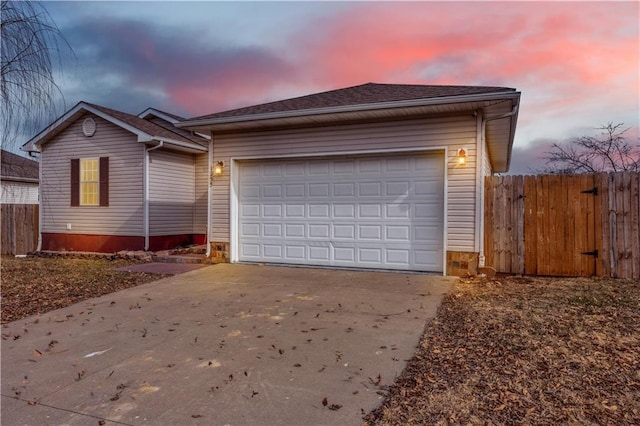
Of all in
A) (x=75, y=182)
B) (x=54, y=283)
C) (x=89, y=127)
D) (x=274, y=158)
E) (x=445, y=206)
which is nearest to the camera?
(x=54, y=283)

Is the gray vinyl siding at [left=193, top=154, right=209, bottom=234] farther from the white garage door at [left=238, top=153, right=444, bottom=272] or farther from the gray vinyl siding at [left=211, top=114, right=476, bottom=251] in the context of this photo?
the white garage door at [left=238, top=153, right=444, bottom=272]

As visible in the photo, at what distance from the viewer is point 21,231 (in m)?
12.9

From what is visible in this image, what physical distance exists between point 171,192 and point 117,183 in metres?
1.45

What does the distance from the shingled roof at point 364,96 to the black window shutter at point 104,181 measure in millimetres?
4605

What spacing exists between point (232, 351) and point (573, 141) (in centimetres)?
1533

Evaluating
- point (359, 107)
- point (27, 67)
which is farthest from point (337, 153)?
point (27, 67)

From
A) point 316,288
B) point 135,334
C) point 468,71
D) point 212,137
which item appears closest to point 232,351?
point 135,334

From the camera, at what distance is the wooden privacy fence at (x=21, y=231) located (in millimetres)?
12898

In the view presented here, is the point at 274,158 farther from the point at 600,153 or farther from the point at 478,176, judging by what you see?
the point at 600,153

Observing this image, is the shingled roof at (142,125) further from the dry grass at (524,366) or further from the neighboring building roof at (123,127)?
the dry grass at (524,366)

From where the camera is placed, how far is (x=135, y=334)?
173 inches

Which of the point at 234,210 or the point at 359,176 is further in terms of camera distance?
the point at 234,210

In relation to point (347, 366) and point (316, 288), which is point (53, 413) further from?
point (316, 288)

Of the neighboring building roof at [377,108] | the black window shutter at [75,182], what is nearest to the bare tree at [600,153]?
the neighboring building roof at [377,108]
